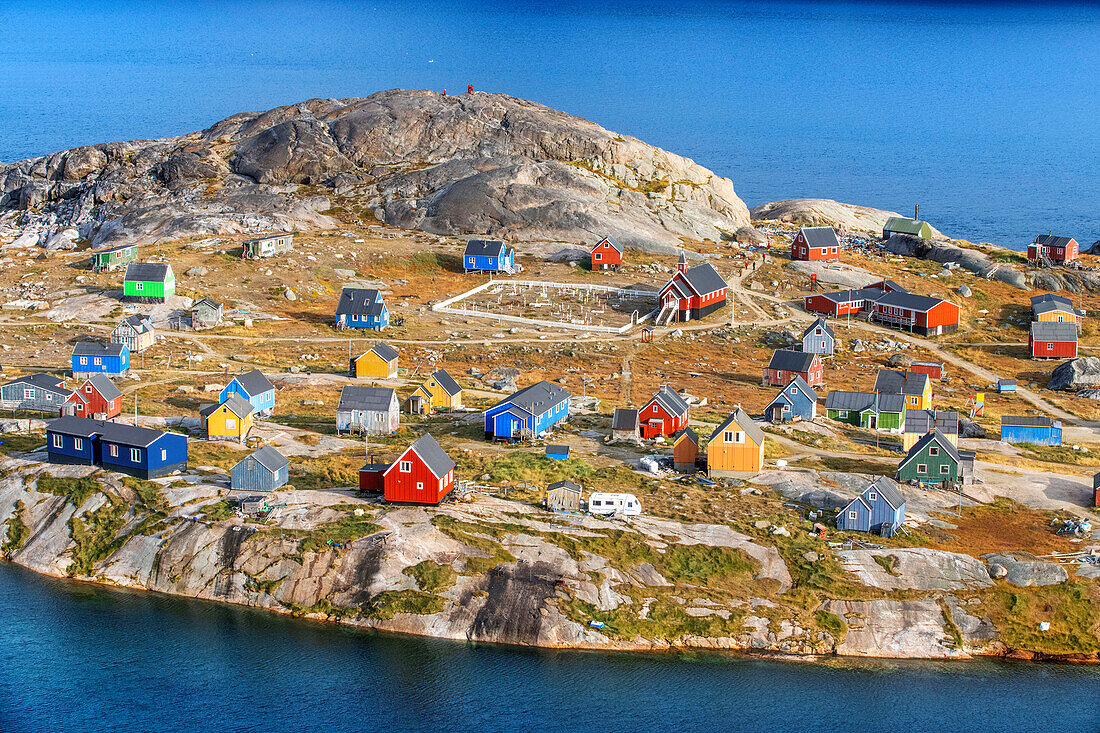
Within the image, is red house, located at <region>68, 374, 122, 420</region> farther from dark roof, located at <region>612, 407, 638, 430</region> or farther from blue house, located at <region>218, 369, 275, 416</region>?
dark roof, located at <region>612, 407, 638, 430</region>

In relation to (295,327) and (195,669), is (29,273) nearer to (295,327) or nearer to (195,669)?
(295,327)

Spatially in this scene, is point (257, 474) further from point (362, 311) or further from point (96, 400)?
point (362, 311)

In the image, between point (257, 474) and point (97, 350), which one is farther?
point (97, 350)

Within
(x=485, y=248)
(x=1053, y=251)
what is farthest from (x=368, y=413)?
(x=1053, y=251)

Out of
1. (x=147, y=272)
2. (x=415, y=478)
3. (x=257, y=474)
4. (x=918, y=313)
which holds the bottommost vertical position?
(x=257, y=474)

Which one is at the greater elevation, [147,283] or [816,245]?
[816,245]

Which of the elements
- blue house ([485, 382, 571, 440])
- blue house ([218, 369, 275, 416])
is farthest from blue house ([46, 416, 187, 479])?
blue house ([485, 382, 571, 440])
